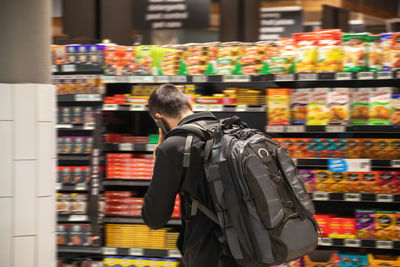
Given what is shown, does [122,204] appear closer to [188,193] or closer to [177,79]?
[177,79]

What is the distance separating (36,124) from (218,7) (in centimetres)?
358

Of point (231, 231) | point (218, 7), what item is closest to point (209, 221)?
point (231, 231)

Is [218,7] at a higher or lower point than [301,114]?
higher

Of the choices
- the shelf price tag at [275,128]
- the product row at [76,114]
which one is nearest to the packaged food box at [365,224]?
the shelf price tag at [275,128]

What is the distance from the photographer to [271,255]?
7.67ft

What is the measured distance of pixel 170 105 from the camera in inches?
109

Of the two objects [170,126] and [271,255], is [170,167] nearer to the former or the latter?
[170,126]

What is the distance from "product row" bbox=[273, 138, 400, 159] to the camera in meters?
3.98

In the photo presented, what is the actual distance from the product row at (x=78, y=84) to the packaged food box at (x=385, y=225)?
8.35 feet

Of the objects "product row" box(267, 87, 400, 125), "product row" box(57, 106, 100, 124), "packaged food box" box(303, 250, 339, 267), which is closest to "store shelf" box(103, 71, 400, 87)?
"product row" box(267, 87, 400, 125)

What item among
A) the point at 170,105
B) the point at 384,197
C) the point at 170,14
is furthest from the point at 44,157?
the point at 170,14

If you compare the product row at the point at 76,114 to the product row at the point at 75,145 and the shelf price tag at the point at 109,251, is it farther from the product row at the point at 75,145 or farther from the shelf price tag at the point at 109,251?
the shelf price tag at the point at 109,251

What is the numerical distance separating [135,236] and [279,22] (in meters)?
3.17

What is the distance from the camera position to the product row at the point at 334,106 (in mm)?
3898
